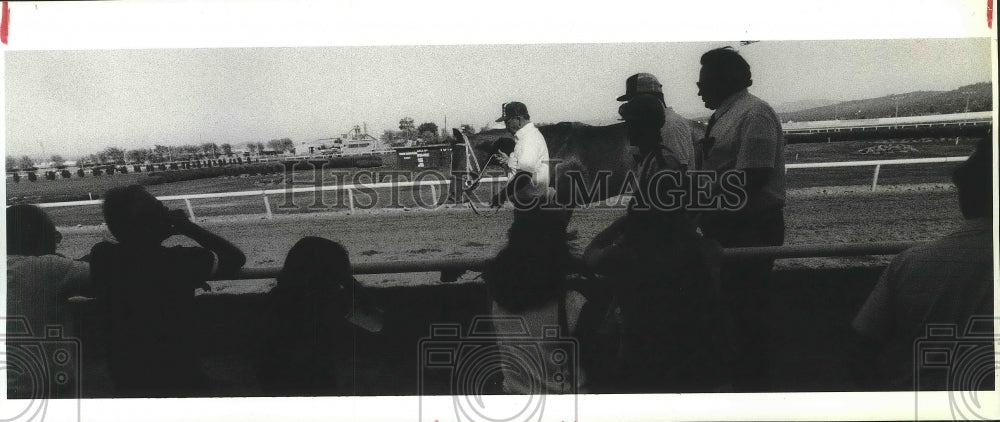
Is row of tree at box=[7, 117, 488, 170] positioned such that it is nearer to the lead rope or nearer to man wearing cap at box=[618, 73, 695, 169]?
the lead rope

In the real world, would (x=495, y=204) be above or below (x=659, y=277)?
above

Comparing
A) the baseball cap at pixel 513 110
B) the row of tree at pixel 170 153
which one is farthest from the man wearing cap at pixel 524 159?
the row of tree at pixel 170 153

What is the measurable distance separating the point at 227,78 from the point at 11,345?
1436mm

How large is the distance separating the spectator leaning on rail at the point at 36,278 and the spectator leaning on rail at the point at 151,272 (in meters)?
0.12

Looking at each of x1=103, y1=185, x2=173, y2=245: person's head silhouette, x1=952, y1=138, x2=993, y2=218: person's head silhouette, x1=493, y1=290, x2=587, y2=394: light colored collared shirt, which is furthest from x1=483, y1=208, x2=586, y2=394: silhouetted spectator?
x1=952, y1=138, x2=993, y2=218: person's head silhouette

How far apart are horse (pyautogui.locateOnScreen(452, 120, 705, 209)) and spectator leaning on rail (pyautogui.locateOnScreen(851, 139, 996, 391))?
104cm

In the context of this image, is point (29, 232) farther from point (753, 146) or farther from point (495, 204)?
point (753, 146)

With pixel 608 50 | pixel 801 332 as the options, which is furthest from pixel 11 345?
pixel 801 332

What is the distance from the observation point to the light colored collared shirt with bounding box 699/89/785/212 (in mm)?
3080

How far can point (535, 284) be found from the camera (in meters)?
3.11

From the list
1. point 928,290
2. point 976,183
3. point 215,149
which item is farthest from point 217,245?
point 976,183

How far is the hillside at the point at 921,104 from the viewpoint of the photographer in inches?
123

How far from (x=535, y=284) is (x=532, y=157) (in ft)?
1.69

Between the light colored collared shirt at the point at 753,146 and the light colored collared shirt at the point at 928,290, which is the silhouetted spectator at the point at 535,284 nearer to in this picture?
the light colored collared shirt at the point at 753,146
